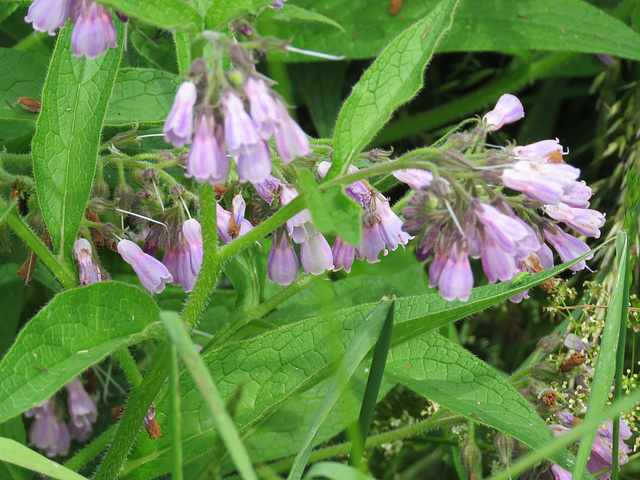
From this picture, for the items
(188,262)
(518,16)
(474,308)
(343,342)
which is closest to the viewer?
(474,308)

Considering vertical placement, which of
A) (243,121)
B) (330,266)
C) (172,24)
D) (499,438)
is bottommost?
(499,438)

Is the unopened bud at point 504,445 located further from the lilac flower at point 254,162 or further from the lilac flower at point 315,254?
the lilac flower at point 254,162

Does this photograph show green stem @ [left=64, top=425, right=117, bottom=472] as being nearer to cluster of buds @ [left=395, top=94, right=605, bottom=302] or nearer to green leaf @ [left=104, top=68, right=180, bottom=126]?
green leaf @ [left=104, top=68, right=180, bottom=126]

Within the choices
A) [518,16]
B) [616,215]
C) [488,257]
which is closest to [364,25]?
[518,16]

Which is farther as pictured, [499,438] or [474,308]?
[499,438]

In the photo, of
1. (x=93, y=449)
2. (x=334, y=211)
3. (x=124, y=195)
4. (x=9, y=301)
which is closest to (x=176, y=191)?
(x=124, y=195)

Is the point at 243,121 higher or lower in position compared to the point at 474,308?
higher

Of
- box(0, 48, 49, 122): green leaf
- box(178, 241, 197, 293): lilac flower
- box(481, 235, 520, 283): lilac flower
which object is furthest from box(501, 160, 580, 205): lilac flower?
box(0, 48, 49, 122): green leaf

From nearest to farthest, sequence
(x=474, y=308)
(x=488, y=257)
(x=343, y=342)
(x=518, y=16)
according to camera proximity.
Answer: (x=488, y=257)
(x=474, y=308)
(x=343, y=342)
(x=518, y=16)

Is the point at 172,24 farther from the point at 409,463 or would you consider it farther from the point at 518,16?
the point at 409,463
